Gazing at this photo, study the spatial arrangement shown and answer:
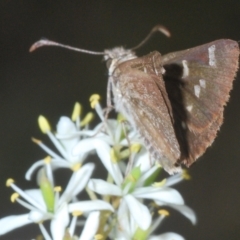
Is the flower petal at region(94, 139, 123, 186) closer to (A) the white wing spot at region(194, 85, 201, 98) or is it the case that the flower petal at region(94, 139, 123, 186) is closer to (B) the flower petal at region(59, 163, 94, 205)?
(B) the flower petal at region(59, 163, 94, 205)

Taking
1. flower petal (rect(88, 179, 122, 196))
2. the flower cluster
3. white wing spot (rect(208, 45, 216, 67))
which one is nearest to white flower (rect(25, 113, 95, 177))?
the flower cluster

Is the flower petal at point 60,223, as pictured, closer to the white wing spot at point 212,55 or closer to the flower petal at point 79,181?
the flower petal at point 79,181

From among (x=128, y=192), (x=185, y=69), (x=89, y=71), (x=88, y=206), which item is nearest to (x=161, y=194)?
(x=128, y=192)

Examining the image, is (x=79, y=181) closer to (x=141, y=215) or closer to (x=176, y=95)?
(x=141, y=215)

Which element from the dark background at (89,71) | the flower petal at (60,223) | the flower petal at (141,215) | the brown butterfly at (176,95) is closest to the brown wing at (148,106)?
the brown butterfly at (176,95)

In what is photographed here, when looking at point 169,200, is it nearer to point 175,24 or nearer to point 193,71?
point 193,71

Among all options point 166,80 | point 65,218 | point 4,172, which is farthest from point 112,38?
point 65,218
